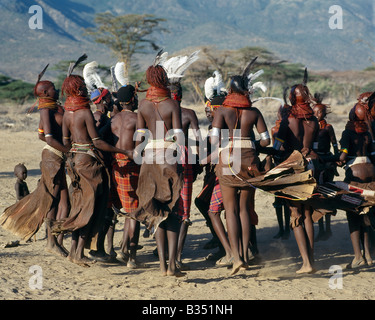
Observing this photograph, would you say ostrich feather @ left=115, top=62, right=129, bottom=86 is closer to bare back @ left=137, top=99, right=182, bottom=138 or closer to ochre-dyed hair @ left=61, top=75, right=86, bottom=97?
ochre-dyed hair @ left=61, top=75, right=86, bottom=97

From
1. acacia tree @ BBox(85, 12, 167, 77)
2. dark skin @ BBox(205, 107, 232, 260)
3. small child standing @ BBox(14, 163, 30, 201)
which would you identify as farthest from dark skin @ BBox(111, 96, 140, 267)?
acacia tree @ BBox(85, 12, 167, 77)

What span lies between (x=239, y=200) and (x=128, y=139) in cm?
125

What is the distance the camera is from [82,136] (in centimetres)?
580

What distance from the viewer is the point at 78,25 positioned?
127 m

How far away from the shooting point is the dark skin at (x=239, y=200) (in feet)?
18.3

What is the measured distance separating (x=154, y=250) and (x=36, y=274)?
140cm

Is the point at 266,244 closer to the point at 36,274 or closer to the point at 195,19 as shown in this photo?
the point at 36,274

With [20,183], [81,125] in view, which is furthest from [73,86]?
[20,183]

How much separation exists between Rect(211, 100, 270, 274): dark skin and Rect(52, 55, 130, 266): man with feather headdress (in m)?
1.05

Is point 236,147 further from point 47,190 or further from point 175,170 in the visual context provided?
point 47,190

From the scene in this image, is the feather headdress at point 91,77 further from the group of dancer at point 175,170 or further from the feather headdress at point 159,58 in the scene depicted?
the feather headdress at point 159,58

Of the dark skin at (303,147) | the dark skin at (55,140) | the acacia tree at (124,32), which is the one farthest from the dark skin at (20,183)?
the acacia tree at (124,32)

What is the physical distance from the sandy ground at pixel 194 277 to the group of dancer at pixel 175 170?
17cm

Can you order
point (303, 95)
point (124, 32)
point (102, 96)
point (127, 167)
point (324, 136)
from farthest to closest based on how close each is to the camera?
point (124, 32) → point (324, 136) → point (102, 96) → point (127, 167) → point (303, 95)
